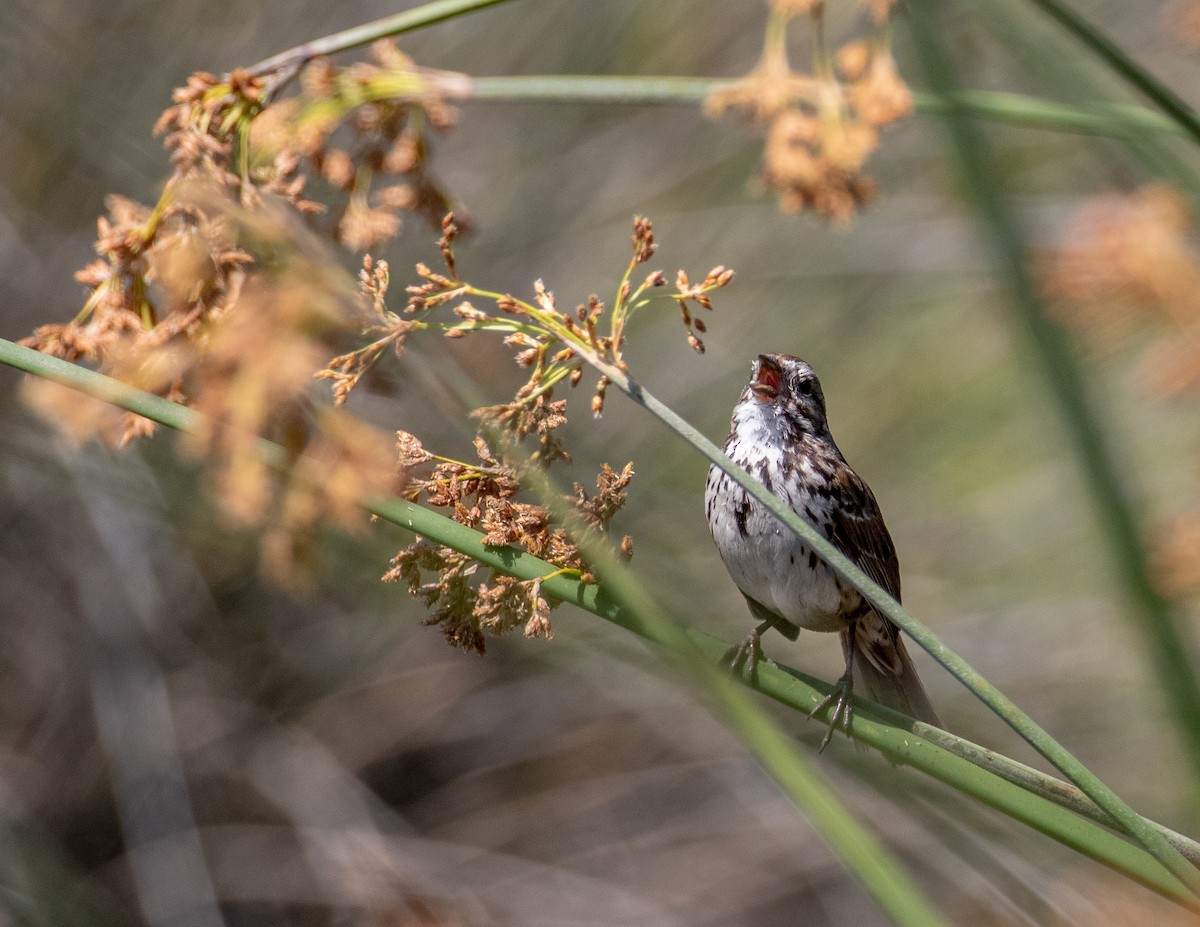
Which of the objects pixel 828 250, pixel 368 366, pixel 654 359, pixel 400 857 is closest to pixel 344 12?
pixel 654 359

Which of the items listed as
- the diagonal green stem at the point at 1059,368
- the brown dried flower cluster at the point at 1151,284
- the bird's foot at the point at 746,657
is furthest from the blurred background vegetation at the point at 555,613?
the diagonal green stem at the point at 1059,368

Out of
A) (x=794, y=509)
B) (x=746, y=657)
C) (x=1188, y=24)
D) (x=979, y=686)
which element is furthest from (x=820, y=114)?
(x=979, y=686)

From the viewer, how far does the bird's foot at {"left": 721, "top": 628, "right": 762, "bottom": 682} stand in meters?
1.99

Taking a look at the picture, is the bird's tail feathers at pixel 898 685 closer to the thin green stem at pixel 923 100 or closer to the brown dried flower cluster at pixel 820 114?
the brown dried flower cluster at pixel 820 114

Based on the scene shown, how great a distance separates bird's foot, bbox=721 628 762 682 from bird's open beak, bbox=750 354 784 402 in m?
0.55

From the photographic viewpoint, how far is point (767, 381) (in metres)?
2.87

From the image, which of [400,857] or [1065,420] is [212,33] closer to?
[400,857]

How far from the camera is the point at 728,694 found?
125cm

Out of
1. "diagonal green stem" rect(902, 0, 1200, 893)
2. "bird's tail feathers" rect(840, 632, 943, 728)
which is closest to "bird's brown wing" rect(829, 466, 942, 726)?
"bird's tail feathers" rect(840, 632, 943, 728)

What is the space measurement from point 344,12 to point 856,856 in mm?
5328

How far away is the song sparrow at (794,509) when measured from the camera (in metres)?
2.78

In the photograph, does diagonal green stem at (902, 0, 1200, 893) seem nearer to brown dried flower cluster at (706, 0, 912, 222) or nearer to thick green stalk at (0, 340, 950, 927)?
thick green stalk at (0, 340, 950, 927)

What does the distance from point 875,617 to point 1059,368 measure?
217 cm

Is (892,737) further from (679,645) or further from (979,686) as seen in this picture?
(679,645)
